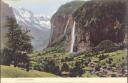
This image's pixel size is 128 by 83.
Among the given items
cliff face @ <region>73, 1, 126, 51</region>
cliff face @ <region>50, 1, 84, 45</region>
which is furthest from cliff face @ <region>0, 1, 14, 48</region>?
cliff face @ <region>73, 1, 126, 51</region>

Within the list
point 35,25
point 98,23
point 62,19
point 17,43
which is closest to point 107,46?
point 98,23

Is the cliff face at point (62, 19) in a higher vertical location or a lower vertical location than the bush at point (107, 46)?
higher

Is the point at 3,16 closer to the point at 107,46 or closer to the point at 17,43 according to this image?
the point at 17,43

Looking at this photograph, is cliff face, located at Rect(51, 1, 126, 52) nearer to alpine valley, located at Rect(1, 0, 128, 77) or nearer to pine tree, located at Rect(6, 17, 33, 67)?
alpine valley, located at Rect(1, 0, 128, 77)

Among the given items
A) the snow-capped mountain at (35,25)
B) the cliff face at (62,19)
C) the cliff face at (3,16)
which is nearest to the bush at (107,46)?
the cliff face at (62,19)

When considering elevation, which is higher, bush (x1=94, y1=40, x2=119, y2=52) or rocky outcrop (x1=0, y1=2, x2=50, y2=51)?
rocky outcrop (x1=0, y1=2, x2=50, y2=51)

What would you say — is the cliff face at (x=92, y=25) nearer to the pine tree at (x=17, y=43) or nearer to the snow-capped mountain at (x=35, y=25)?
the snow-capped mountain at (x=35, y=25)
